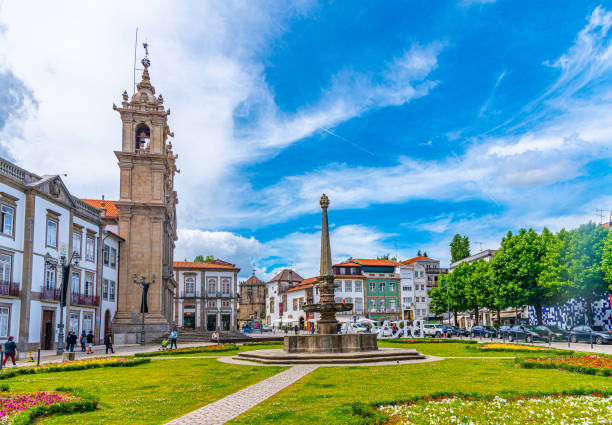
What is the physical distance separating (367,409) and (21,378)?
13640 mm

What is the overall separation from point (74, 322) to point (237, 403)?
3099 centimetres

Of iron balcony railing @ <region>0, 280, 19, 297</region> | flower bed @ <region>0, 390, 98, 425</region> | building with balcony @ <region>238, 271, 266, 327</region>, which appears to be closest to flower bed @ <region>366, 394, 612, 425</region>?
flower bed @ <region>0, 390, 98, 425</region>

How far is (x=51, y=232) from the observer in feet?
113

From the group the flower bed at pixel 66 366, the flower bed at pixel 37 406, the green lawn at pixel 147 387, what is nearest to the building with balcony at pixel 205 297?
the flower bed at pixel 66 366

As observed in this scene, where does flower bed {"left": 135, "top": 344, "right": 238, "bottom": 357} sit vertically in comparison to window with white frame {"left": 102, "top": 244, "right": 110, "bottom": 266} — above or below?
below

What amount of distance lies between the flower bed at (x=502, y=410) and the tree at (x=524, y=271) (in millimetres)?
36056

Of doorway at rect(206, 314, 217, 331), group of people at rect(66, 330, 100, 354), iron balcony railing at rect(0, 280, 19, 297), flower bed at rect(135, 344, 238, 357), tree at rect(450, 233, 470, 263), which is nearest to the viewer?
flower bed at rect(135, 344, 238, 357)

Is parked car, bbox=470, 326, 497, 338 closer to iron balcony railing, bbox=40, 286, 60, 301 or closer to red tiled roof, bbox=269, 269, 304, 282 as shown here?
iron balcony railing, bbox=40, 286, 60, 301

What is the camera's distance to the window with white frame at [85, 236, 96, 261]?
40125 millimetres

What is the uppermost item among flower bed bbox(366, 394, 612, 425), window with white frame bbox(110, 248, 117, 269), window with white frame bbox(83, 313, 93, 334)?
window with white frame bbox(110, 248, 117, 269)

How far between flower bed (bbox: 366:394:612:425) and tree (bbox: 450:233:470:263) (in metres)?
80.6

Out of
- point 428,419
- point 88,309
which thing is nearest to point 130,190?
point 88,309

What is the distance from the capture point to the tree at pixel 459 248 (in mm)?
88375

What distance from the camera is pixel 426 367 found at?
17672mm
